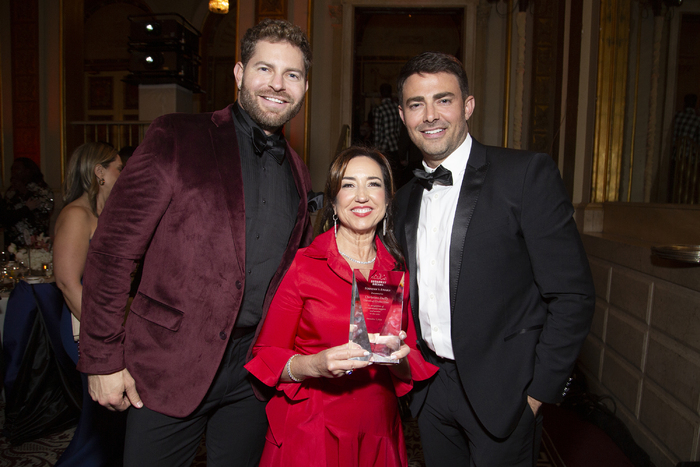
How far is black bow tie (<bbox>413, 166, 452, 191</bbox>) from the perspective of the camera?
1654 millimetres

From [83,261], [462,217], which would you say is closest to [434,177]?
[462,217]

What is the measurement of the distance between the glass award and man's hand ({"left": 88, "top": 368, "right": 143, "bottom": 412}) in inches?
32.2

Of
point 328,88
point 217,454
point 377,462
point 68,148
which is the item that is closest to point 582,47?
point 328,88

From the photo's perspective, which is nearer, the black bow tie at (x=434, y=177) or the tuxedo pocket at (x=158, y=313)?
the tuxedo pocket at (x=158, y=313)

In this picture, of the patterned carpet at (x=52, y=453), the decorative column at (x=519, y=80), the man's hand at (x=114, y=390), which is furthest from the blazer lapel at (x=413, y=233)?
the decorative column at (x=519, y=80)

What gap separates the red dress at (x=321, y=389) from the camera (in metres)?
1.55

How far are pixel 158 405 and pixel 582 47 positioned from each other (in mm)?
4465

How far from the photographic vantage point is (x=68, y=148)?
299 inches

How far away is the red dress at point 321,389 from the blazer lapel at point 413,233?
5.2 inches

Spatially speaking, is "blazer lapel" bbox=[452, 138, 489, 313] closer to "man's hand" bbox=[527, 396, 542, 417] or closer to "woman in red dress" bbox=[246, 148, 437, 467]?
"woman in red dress" bbox=[246, 148, 437, 467]

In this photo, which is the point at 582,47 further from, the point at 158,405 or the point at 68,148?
the point at 68,148

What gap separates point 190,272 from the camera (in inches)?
59.7

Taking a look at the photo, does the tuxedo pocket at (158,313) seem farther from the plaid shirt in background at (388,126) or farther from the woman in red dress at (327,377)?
the plaid shirt in background at (388,126)

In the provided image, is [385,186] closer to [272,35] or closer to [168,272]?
[272,35]
